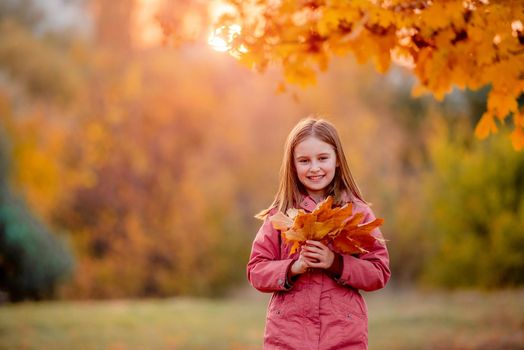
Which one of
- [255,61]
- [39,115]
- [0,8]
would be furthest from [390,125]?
[255,61]

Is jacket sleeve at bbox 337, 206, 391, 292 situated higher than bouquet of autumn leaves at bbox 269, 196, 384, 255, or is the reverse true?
bouquet of autumn leaves at bbox 269, 196, 384, 255

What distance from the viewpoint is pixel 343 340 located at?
122 inches

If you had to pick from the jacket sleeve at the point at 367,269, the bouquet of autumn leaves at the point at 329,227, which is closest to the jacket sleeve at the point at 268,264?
the bouquet of autumn leaves at the point at 329,227

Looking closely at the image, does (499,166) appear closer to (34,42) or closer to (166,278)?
(166,278)

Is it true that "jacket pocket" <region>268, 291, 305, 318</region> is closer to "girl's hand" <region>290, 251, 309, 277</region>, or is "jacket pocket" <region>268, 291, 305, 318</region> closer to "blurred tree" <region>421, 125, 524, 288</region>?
"girl's hand" <region>290, 251, 309, 277</region>

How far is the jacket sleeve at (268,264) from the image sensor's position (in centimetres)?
316

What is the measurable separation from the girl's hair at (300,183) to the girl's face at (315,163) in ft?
0.10

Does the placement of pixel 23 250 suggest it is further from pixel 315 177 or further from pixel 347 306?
pixel 347 306

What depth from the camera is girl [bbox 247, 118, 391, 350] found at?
3.12 metres

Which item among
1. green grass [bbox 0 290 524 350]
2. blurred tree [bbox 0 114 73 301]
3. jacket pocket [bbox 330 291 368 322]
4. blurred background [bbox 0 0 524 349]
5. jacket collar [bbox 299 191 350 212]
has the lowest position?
jacket pocket [bbox 330 291 368 322]

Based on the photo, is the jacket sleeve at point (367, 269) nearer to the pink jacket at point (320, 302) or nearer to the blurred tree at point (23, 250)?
the pink jacket at point (320, 302)

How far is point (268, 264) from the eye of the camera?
3.24 meters

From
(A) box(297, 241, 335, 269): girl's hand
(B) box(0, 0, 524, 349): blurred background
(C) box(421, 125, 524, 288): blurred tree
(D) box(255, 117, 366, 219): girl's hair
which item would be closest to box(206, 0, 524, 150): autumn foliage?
(D) box(255, 117, 366, 219): girl's hair

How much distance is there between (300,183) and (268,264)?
412mm
